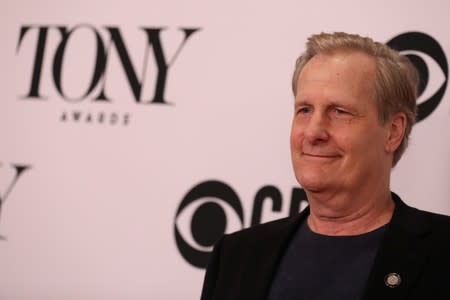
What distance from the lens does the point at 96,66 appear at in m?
2.19

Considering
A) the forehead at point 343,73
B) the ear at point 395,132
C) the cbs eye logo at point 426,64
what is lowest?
the ear at point 395,132

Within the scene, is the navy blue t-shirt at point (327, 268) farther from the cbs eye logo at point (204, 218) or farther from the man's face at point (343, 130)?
the cbs eye logo at point (204, 218)

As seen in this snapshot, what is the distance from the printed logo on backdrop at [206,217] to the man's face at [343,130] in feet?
1.60

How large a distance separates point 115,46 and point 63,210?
1.69ft

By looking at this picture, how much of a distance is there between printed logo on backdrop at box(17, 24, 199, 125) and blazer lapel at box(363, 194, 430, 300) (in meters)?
0.86

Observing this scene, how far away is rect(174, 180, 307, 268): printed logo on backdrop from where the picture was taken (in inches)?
80.0

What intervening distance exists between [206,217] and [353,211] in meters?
0.60

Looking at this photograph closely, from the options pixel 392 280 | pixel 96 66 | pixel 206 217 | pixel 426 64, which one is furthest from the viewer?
pixel 96 66

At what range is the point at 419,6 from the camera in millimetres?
1896

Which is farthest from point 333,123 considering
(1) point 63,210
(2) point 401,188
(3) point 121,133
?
(1) point 63,210

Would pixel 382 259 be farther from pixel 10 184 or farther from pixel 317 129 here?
pixel 10 184

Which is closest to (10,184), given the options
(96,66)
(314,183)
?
(96,66)

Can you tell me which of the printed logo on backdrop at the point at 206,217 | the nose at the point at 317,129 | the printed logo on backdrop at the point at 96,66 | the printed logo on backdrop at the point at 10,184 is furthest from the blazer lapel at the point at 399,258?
the printed logo on backdrop at the point at 10,184

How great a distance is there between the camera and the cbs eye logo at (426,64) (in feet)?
6.12
